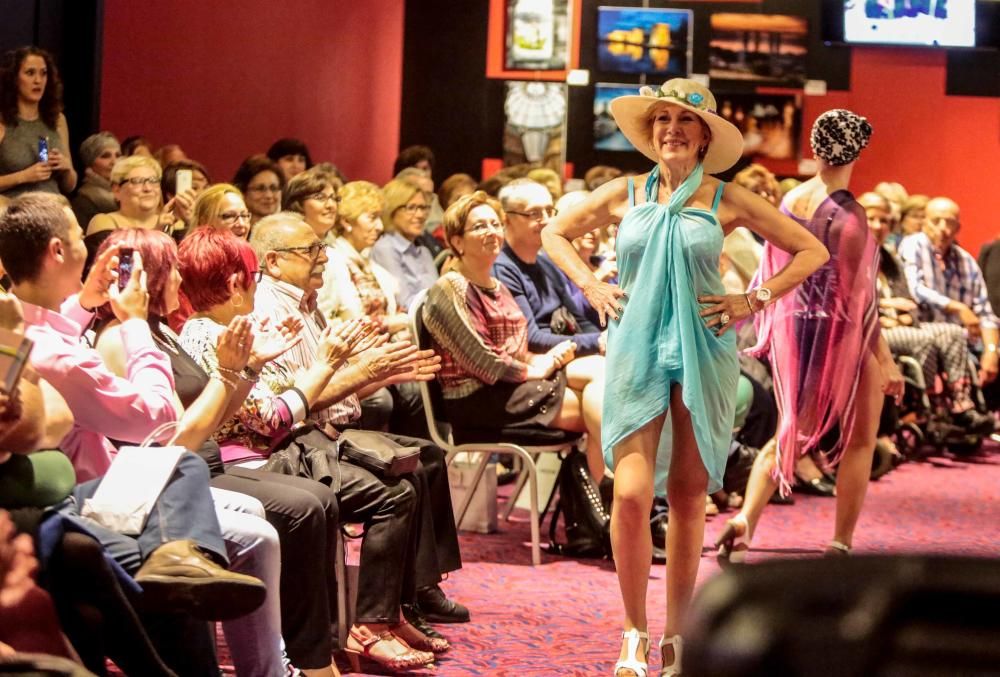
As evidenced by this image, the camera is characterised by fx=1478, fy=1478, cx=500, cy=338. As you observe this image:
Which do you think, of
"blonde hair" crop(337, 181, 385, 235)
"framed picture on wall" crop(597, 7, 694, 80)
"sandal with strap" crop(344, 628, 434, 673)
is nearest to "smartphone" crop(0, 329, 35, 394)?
"sandal with strap" crop(344, 628, 434, 673)

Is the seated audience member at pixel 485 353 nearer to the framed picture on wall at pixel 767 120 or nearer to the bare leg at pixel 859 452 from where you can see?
the bare leg at pixel 859 452

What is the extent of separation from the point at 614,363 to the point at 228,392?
103 cm

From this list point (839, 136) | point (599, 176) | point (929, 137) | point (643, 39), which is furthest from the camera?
point (929, 137)

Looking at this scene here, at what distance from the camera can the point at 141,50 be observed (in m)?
8.27

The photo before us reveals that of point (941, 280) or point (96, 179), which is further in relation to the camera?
point (941, 280)

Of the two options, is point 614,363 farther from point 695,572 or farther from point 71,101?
point 71,101

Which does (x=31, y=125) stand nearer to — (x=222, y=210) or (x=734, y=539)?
(x=222, y=210)

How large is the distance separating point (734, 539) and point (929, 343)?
3.90 meters

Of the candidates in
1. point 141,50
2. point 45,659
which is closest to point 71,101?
point 141,50

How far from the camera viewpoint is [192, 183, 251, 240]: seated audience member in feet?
17.8

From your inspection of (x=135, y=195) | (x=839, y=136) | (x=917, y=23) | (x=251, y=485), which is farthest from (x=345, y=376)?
(x=917, y=23)

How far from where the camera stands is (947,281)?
8977 millimetres

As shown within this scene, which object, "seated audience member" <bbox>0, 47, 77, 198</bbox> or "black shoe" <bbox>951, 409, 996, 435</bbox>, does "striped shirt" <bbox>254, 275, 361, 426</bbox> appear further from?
"black shoe" <bbox>951, 409, 996, 435</bbox>

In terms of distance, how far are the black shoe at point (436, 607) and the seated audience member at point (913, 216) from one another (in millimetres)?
5922
